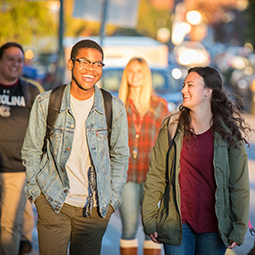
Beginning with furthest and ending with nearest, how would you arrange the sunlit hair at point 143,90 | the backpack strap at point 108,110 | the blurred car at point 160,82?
the blurred car at point 160,82
the sunlit hair at point 143,90
the backpack strap at point 108,110

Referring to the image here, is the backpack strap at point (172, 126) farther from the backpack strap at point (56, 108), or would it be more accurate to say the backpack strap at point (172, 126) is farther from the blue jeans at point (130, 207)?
the blue jeans at point (130, 207)

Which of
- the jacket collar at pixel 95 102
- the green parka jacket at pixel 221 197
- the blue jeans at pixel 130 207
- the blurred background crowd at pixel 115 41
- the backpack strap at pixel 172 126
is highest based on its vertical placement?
the blurred background crowd at pixel 115 41

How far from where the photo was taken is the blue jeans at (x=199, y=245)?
3.84 meters

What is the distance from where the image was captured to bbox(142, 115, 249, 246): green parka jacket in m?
3.79

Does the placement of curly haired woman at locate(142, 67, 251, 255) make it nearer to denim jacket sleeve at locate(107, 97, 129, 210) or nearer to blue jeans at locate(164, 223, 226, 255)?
blue jeans at locate(164, 223, 226, 255)

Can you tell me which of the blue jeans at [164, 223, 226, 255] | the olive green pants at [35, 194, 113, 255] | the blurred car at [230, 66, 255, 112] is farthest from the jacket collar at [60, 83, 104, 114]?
the blurred car at [230, 66, 255, 112]

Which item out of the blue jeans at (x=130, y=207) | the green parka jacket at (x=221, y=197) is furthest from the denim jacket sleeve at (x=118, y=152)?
A: the blue jeans at (x=130, y=207)

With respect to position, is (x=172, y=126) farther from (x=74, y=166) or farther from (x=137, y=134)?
(x=137, y=134)

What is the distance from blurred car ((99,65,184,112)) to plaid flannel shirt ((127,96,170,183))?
7.29m

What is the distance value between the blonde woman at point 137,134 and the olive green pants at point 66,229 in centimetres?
137

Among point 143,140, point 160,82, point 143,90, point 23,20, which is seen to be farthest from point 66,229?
point 23,20

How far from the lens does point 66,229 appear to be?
396 cm

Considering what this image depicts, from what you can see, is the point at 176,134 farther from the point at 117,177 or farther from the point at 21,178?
the point at 21,178

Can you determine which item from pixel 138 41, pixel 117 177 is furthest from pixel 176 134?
pixel 138 41
